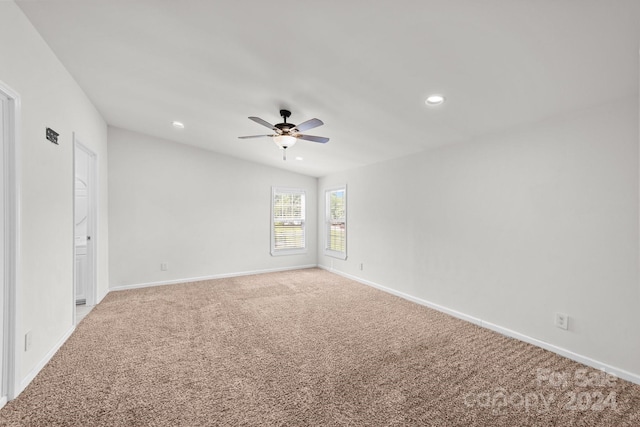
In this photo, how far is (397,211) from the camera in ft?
15.4

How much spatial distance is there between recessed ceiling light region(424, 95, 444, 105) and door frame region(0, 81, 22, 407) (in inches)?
125

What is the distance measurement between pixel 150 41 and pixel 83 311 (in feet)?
11.7

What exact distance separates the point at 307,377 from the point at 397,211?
3034 mm

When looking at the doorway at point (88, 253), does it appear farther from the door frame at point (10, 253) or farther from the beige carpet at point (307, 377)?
the door frame at point (10, 253)

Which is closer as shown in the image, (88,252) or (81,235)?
(88,252)

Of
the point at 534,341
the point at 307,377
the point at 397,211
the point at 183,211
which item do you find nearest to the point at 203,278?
the point at 183,211

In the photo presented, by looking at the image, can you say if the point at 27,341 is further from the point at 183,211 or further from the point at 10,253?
the point at 183,211

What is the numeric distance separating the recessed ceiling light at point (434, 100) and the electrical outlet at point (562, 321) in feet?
7.45

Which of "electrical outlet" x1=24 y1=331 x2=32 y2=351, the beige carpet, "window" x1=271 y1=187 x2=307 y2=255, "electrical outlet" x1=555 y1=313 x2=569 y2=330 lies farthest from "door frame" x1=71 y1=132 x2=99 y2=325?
"electrical outlet" x1=555 y1=313 x2=569 y2=330

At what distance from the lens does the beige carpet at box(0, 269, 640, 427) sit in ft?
6.16

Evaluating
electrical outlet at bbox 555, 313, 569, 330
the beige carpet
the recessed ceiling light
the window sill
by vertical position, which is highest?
the recessed ceiling light

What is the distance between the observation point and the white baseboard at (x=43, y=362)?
2.17 meters

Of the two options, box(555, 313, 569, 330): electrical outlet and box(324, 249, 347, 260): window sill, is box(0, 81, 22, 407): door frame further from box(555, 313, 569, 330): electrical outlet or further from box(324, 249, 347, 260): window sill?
box(324, 249, 347, 260): window sill

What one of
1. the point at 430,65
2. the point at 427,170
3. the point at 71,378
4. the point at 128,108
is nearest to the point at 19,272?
the point at 71,378
